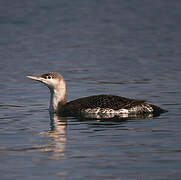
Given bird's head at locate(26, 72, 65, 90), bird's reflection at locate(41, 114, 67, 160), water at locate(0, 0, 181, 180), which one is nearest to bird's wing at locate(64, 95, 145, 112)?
bird's reflection at locate(41, 114, 67, 160)

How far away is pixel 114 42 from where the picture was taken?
25453mm

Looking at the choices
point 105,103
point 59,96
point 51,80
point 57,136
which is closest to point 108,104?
point 105,103

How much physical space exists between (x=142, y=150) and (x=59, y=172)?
172 cm

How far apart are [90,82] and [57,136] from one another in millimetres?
6640

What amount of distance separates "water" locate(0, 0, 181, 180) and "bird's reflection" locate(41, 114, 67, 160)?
0.7 inches

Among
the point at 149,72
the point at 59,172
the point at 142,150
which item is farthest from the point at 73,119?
the point at 149,72

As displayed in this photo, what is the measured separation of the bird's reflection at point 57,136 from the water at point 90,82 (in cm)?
2

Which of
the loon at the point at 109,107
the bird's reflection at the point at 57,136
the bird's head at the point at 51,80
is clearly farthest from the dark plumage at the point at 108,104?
the bird's head at the point at 51,80

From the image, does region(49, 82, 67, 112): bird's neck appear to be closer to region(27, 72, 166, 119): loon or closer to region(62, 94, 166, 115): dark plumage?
region(27, 72, 166, 119): loon

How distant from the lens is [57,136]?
37.9 feet

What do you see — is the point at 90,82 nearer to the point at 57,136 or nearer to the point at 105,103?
→ the point at 105,103

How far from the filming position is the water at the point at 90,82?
9516 millimetres

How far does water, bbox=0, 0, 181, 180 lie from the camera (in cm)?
952

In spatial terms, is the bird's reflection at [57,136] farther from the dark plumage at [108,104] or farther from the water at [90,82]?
the dark plumage at [108,104]
